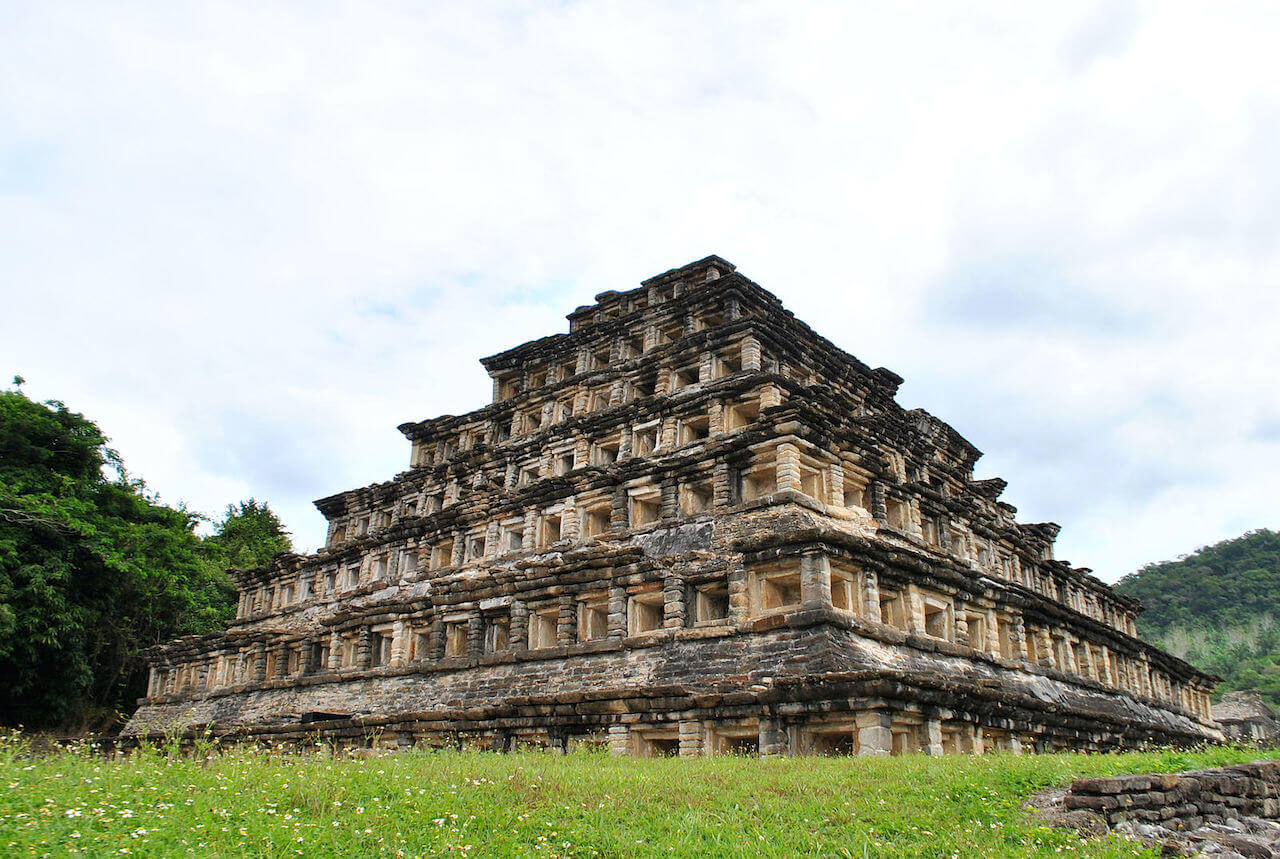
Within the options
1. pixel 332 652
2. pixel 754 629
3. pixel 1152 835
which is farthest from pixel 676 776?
pixel 332 652

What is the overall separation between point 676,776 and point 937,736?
850 centimetres

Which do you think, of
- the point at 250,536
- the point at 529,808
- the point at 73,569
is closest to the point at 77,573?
the point at 73,569

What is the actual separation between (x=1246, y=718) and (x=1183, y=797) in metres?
49.6

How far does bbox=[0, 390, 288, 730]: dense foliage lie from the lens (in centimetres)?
3203

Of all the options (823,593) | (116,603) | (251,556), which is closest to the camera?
(823,593)

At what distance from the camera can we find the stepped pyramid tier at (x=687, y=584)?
1973cm

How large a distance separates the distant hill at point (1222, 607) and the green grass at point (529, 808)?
74506mm

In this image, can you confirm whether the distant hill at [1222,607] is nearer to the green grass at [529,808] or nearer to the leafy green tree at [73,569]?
the green grass at [529,808]

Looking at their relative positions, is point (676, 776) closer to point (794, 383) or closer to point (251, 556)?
point (794, 383)

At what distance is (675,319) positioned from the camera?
1189 inches

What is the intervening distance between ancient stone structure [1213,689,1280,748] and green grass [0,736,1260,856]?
144 ft

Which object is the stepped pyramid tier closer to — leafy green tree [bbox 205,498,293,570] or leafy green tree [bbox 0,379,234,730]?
leafy green tree [bbox 0,379,234,730]

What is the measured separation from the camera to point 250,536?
56.9m

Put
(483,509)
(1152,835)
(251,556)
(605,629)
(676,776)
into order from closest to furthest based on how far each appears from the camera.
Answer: (1152,835) < (676,776) < (605,629) < (483,509) < (251,556)
